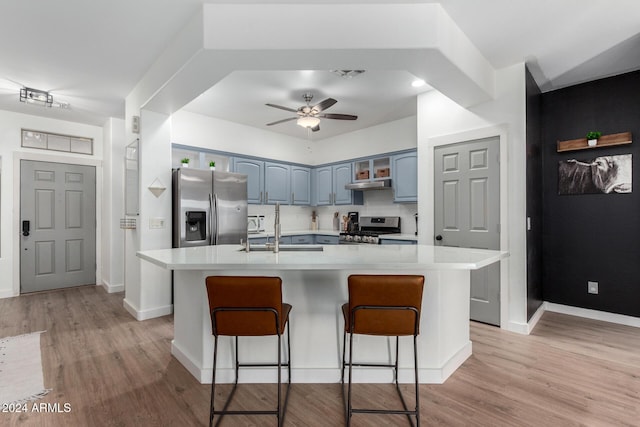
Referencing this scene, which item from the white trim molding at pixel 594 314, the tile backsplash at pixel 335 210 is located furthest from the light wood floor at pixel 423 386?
the tile backsplash at pixel 335 210

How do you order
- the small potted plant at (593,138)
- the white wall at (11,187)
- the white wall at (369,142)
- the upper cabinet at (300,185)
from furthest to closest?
the upper cabinet at (300,185) < the white wall at (369,142) < the white wall at (11,187) < the small potted plant at (593,138)

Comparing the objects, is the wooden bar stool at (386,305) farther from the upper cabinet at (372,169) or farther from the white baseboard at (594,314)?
the upper cabinet at (372,169)

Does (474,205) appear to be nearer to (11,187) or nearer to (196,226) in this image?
(196,226)

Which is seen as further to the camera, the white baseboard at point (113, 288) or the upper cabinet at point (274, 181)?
the upper cabinet at point (274, 181)

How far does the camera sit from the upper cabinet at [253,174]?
17.1 ft

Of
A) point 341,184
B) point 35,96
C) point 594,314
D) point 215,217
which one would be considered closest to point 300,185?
point 341,184

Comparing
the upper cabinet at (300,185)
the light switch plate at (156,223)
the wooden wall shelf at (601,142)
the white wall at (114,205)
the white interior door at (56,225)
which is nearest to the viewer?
→ the wooden wall shelf at (601,142)

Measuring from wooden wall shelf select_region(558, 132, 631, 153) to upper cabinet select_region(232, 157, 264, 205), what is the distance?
13.6 feet

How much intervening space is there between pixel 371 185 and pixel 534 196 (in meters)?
2.20

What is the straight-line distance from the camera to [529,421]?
73.9 inches

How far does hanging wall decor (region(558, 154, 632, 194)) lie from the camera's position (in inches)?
135

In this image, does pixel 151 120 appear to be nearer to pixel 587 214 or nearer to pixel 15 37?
pixel 15 37

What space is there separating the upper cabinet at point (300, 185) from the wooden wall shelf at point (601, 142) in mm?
3933

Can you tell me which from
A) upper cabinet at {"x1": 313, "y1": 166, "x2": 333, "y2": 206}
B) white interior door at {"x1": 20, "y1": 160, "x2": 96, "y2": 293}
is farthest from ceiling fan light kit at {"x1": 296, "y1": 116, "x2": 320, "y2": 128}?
white interior door at {"x1": 20, "y1": 160, "x2": 96, "y2": 293}
